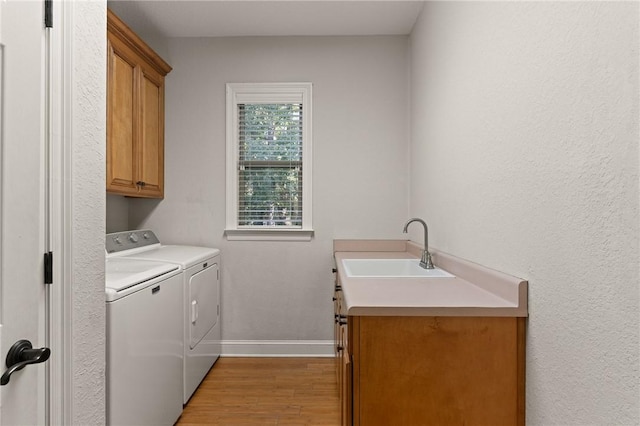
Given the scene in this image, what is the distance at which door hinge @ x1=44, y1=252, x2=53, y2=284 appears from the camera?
1.00 meters

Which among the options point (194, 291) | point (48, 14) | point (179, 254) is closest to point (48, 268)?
point (48, 14)

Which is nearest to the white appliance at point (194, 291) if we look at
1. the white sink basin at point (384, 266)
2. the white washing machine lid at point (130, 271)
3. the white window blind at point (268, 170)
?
the white washing machine lid at point (130, 271)

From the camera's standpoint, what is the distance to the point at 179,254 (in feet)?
8.77

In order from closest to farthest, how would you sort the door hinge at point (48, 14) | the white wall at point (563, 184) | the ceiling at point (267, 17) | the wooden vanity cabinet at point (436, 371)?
the white wall at point (563, 184) < the door hinge at point (48, 14) < the wooden vanity cabinet at point (436, 371) < the ceiling at point (267, 17)

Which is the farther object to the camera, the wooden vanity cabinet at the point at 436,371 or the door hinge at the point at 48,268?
the wooden vanity cabinet at the point at 436,371

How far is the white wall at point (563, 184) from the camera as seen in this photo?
0.83 meters

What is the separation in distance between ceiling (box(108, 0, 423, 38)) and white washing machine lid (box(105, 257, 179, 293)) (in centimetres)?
180

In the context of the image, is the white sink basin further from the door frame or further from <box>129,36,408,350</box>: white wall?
the door frame

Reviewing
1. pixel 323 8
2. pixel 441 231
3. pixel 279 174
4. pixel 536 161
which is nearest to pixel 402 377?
pixel 536 161

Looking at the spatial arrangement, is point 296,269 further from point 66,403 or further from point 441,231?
point 66,403

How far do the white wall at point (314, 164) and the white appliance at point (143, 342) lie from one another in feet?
3.30

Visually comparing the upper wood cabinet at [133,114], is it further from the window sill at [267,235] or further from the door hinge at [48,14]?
the door hinge at [48,14]

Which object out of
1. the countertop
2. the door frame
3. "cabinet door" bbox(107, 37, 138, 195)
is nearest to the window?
"cabinet door" bbox(107, 37, 138, 195)

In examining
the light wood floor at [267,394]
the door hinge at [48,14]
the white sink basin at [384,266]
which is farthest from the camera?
the white sink basin at [384,266]
